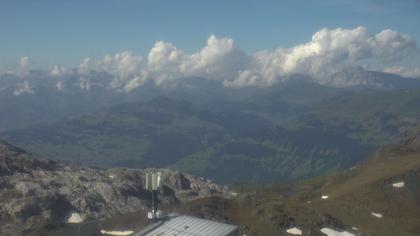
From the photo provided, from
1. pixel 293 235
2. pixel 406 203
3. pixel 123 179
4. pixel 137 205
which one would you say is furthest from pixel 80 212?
pixel 406 203

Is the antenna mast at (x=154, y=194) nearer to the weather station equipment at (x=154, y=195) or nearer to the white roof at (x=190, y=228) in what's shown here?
the weather station equipment at (x=154, y=195)

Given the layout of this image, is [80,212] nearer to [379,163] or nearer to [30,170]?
[30,170]

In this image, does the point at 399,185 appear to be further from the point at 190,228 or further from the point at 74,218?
the point at 190,228

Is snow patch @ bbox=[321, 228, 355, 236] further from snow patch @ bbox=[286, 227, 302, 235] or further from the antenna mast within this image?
the antenna mast

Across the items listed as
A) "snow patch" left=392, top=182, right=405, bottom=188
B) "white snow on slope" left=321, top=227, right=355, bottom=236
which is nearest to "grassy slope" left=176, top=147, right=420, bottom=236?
"snow patch" left=392, top=182, right=405, bottom=188

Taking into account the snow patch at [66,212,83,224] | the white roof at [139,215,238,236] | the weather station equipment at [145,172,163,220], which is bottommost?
the snow patch at [66,212,83,224]

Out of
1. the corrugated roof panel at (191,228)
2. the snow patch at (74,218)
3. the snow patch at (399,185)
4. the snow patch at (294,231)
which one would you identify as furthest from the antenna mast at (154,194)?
the snow patch at (399,185)
